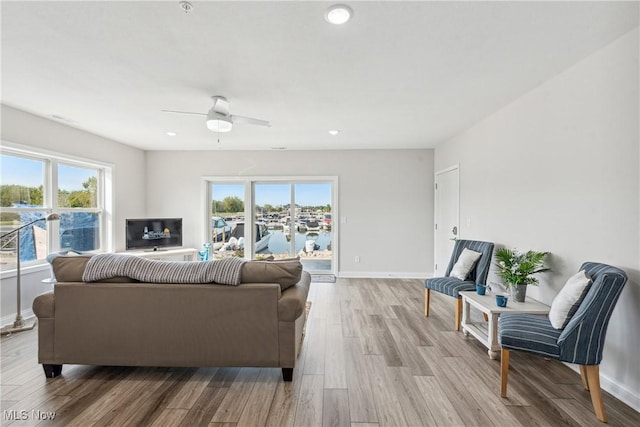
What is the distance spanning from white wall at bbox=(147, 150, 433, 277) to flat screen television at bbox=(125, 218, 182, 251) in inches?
23.1

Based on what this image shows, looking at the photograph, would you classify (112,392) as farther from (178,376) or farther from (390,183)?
(390,183)

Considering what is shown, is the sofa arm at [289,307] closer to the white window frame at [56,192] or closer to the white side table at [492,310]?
the white side table at [492,310]

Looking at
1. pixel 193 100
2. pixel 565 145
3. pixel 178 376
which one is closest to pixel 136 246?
pixel 193 100

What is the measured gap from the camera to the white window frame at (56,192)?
3441 mm

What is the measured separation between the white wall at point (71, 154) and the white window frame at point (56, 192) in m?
0.06

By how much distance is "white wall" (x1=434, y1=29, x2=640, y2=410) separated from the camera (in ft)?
6.31

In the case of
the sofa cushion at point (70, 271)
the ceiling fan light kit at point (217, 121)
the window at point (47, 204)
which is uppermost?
the ceiling fan light kit at point (217, 121)

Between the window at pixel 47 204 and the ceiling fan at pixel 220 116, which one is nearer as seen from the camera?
the ceiling fan at pixel 220 116

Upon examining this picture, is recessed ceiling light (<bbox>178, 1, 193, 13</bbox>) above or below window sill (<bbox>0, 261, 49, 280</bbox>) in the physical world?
above

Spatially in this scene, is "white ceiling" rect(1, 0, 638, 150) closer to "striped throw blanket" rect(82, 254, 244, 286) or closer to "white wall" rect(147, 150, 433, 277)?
"striped throw blanket" rect(82, 254, 244, 286)

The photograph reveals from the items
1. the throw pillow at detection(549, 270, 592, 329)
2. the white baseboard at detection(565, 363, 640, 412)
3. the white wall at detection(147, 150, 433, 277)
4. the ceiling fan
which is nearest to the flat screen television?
the white wall at detection(147, 150, 433, 277)

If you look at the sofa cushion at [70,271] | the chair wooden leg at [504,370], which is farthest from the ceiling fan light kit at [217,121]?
the chair wooden leg at [504,370]

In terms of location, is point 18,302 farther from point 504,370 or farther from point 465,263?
point 465,263

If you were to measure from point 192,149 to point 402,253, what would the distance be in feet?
15.2
